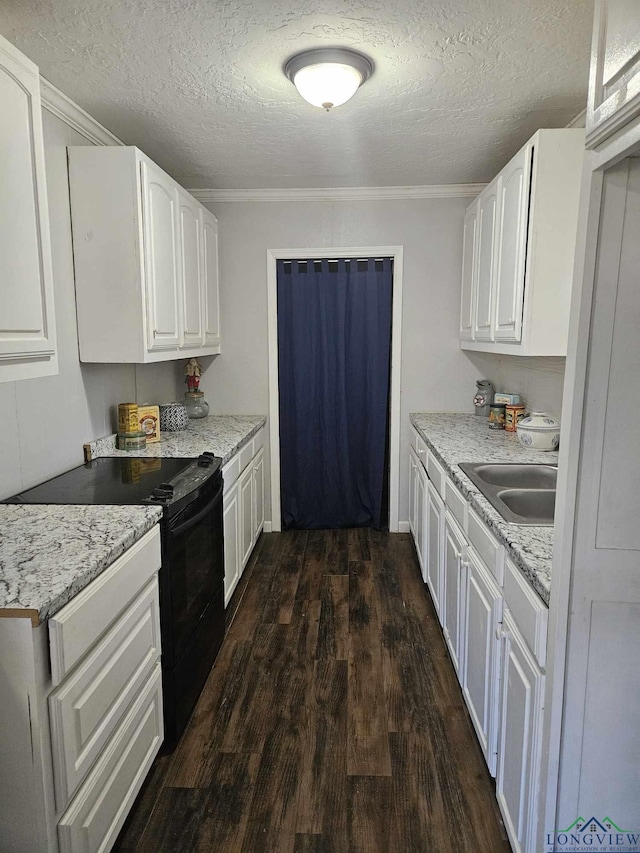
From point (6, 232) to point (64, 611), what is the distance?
95 cm

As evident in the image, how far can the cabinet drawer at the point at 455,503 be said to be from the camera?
2.17 metres

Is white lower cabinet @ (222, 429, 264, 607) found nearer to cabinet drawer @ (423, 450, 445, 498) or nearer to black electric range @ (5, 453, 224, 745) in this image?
black electric range @ (5, 453, 224, 745)

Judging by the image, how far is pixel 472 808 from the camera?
5.65 feet

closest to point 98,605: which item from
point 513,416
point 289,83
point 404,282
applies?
point 289,83

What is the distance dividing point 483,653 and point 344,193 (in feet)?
A: 10.1

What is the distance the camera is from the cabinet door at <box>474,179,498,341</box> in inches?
114

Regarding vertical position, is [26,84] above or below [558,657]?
above

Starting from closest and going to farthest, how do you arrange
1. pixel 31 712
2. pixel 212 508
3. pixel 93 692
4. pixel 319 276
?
pixel 31 712 → pixel 93 692 → pixel 212 508 → pixel 319 276

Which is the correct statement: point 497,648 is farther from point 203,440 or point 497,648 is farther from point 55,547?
point 203,440

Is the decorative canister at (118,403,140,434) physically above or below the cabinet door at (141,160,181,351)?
below

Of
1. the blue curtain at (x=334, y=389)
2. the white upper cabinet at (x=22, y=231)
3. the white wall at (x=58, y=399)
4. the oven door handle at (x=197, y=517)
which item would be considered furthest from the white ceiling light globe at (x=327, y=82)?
the blue curtain at (x=334, y=389)

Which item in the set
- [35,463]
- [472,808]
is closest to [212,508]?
[35,463]

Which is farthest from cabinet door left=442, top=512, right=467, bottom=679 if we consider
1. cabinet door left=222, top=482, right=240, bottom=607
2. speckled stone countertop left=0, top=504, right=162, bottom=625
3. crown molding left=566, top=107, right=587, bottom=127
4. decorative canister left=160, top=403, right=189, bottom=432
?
crown molding left=566, top=107, right=587, bottom=127

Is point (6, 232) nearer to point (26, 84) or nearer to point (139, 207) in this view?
point (26, 84)
